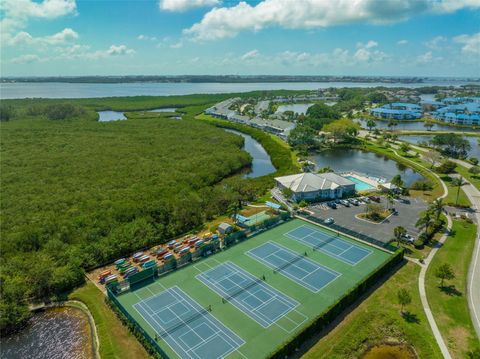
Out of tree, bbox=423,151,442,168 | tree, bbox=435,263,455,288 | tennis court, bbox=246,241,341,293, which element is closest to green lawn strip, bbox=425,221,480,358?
tree, bbox=435,263,455,288

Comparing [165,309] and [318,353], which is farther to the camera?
[165,309]

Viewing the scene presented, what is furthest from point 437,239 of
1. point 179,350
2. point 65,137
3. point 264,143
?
point 65,137

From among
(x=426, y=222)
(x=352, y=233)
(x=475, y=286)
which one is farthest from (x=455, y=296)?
(x=352, y=233)

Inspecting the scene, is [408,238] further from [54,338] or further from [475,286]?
[54,338]

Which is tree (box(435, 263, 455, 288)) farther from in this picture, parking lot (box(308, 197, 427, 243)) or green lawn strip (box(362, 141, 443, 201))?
green lawn strip (box(362, 141, 443, 201))

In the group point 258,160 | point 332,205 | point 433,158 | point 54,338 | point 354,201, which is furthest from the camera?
point 258,160

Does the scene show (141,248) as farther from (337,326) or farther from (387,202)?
(387,202)
